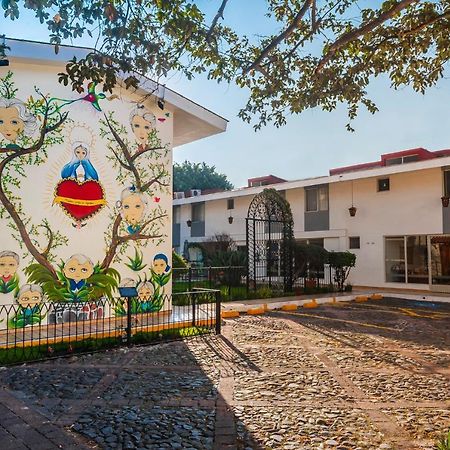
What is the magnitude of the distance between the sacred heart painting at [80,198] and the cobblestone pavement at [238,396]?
3.70m

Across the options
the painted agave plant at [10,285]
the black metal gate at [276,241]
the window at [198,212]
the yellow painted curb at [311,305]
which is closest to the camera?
the painted agave plant at [10,285]

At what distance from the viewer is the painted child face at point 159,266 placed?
457 inches

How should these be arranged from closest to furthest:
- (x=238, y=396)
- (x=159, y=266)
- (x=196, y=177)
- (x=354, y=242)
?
(x=238, y=396) < (x=159, y=266) < (x=354, y=242) < (x=196, y=177)

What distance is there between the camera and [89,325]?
32.5 feet

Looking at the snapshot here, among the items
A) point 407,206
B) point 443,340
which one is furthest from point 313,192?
point 443,340

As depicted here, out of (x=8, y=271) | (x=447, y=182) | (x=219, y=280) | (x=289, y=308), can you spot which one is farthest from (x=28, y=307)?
(x=447, y=182)

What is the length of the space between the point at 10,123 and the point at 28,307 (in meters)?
3.93

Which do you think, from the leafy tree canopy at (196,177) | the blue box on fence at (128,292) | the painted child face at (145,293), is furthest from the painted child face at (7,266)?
the leafy tree canopy at (196,177)

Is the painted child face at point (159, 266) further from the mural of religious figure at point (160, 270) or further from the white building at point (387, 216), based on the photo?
the white building at point (387, 216)

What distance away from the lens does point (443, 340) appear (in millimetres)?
9234

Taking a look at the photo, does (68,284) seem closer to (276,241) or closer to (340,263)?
(276,241)

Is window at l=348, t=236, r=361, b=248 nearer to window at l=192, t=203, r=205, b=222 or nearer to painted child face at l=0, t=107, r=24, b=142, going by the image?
window at l=192, t=203, r=205, b=222

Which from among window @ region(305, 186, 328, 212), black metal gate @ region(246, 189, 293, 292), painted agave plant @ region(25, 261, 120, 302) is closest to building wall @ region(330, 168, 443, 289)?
window @ region(305, 186, 328, 212)

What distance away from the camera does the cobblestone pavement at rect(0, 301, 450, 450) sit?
14.2 ft
